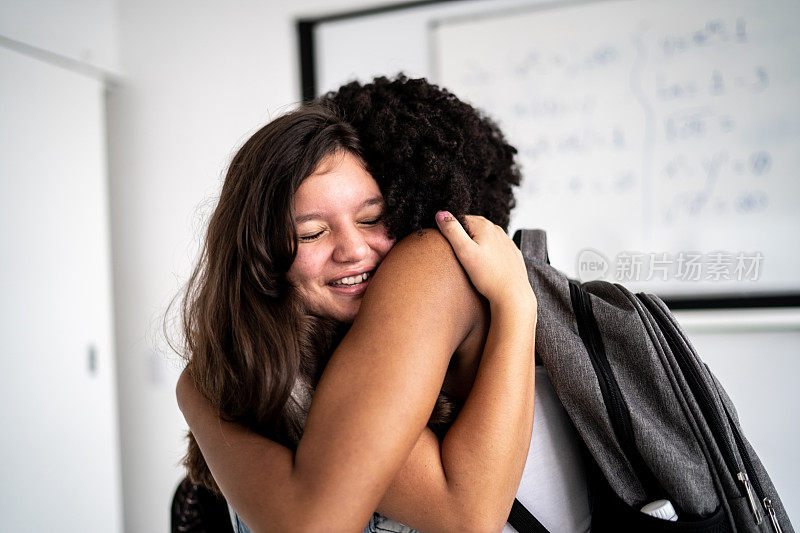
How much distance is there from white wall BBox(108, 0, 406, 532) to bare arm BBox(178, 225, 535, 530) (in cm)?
172

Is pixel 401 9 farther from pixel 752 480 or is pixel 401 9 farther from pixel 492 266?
pixel 752 480

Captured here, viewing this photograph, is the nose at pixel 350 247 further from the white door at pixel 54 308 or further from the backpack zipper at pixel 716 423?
the white door at pixel 54 308

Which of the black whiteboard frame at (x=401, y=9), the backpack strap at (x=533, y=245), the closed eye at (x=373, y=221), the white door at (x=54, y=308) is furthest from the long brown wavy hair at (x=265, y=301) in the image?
the white door at (x=54, y=308)

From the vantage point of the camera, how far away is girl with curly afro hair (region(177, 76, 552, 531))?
1.98ft

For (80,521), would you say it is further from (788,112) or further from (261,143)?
(788,112)

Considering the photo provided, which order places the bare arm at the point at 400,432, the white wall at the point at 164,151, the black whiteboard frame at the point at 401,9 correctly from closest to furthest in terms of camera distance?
the bare arm at the point at 400,432 → the black whiteboard frame at the point at 401,9 → the white wall at the point at 164,151

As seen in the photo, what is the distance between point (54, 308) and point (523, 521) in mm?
1839

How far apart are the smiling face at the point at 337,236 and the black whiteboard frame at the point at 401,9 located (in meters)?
1.22

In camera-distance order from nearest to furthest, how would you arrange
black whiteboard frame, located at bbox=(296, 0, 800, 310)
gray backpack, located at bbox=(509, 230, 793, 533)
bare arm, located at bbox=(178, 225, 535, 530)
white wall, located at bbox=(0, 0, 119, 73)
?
bare arm, located at bbox=(178, 225, 535, 530) → gray backpack, located at bbox=(509, 230, 793, 533) → black whiteboard frame, located at bbox=(296, 0, 800, 310) → white wall, located at bbox=(0, 0, 119, 73)

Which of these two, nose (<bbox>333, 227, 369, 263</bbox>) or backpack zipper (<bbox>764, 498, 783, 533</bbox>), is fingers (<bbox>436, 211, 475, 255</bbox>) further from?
backpack zipper (<bbox>764, 498, 783, 533</bbox>)

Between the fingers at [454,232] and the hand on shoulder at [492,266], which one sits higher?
the fingers at [454,232]

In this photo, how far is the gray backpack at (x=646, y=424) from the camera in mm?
697

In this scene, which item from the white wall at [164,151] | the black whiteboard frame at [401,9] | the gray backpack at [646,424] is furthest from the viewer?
the white wall at [164,151]

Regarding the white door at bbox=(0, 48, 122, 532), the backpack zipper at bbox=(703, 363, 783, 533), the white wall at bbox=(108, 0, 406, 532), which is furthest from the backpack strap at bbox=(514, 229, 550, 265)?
the white door at bbox=(0, 48, 122, 532)
